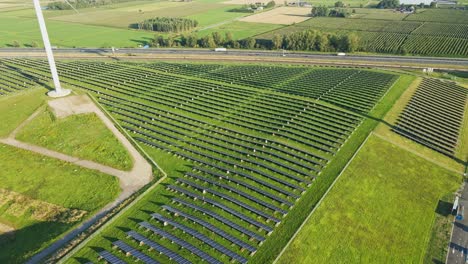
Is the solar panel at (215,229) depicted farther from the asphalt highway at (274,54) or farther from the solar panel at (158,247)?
the asphalt highway at (274,54)

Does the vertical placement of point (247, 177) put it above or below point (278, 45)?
below

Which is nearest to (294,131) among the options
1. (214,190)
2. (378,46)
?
(214,190)

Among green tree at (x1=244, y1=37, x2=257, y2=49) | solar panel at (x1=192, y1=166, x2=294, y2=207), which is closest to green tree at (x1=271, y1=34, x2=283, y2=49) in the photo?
green tree at (x1=244, y1=37, x2=257, y2=49)

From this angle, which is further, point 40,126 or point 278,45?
point 278,45

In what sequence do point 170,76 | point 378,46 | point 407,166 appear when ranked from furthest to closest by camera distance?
point 378,46 → point 170,76 → point 407,166

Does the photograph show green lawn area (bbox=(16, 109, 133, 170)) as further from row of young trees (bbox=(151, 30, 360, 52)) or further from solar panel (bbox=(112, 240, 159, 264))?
row of young trees (bbox=(151, 30, 360, 52))

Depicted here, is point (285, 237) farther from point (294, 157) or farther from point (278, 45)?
point (278, 45)
